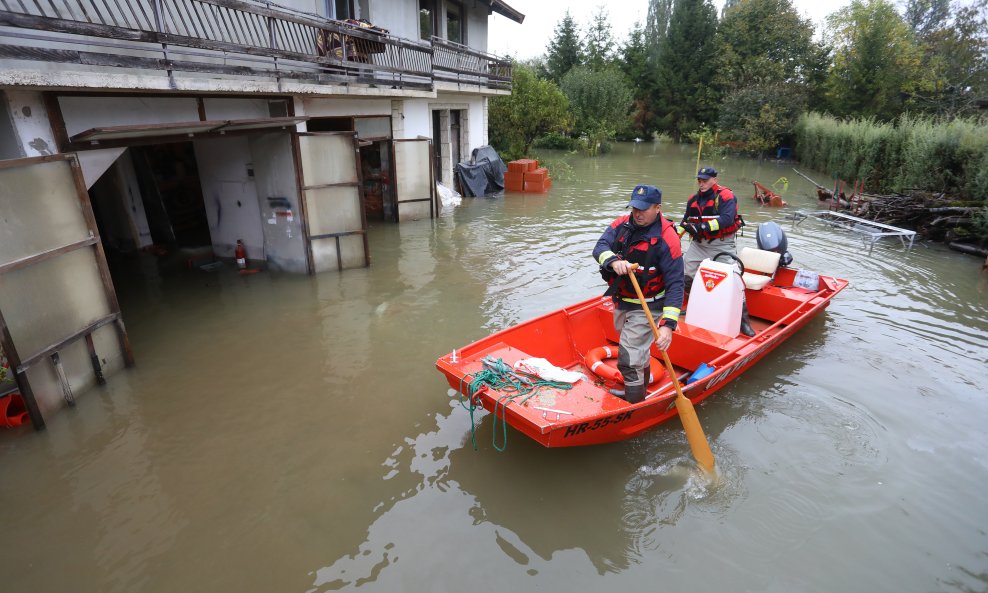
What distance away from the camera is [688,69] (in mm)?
41281

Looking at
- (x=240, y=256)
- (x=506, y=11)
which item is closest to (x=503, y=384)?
(x=240, y=256)

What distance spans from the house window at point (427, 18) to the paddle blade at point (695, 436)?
606 inches

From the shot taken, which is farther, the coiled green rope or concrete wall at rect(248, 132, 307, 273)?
concrete wall at rect(248, 132, 307, 273)

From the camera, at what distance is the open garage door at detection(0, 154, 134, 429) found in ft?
16.3

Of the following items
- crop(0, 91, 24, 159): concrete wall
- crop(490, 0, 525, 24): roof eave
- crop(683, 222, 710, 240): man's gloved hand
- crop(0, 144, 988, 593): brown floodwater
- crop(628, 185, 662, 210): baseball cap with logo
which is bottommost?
crop(0, 144, 988, 593): brown floodwater

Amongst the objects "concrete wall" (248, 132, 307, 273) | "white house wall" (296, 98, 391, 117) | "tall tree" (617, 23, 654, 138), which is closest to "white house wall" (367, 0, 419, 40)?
"white house wall" (296, 98, 391, 117)

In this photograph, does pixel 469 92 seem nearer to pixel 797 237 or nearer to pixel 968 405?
pixel 797 237

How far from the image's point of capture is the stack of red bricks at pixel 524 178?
19.1m

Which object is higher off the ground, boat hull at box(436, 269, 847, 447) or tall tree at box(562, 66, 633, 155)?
tall tree at box(562, 66, 633, 155)

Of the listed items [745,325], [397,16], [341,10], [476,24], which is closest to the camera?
[745,325]

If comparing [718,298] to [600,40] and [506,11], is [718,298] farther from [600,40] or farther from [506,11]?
[600,40]

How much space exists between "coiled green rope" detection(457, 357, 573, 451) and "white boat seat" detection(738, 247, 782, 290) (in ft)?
14.0

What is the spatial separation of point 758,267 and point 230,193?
9.68 meters

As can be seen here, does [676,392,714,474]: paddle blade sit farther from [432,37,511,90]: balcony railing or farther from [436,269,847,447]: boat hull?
[432,37,511,90]: balcony railing
